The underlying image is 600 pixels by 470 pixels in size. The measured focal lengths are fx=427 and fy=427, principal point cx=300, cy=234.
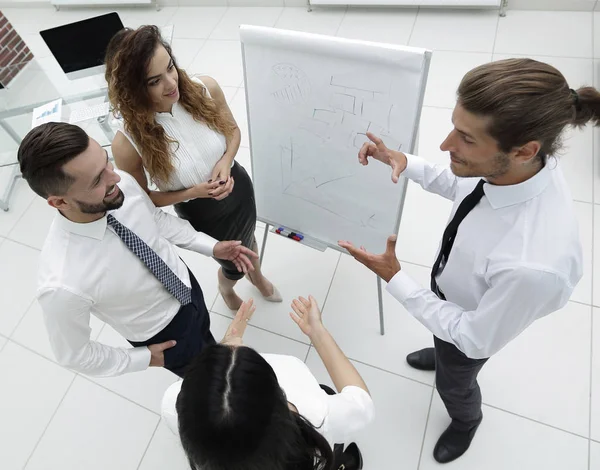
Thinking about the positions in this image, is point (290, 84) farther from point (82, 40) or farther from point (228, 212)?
point (82, 40)

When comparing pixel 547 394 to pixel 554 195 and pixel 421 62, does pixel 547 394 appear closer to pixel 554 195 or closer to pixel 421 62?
pixel 554 195

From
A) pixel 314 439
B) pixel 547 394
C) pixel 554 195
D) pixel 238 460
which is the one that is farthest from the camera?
pixel 547 394

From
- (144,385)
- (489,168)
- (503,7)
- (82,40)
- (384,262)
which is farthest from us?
(503,7)

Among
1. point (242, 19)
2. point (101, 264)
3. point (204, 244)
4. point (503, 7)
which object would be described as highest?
point (101, 264)

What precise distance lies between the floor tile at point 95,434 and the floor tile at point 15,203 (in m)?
1.57

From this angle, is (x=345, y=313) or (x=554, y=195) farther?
(x=345, y=313)

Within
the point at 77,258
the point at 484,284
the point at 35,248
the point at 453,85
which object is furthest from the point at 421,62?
the point at 35,248

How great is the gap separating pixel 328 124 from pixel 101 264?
36.5 inches

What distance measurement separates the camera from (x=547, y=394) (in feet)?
6.41

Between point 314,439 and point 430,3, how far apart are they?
389 centimetres

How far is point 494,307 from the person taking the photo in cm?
106

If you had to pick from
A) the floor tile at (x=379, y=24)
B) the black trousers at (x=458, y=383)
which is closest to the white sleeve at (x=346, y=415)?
the black trousers at (x=458, y=383)

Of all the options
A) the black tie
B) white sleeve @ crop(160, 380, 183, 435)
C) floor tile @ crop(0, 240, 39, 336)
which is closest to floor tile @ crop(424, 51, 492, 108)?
the black tie

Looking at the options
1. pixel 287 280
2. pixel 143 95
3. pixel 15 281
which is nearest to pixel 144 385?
pixel 287 280
